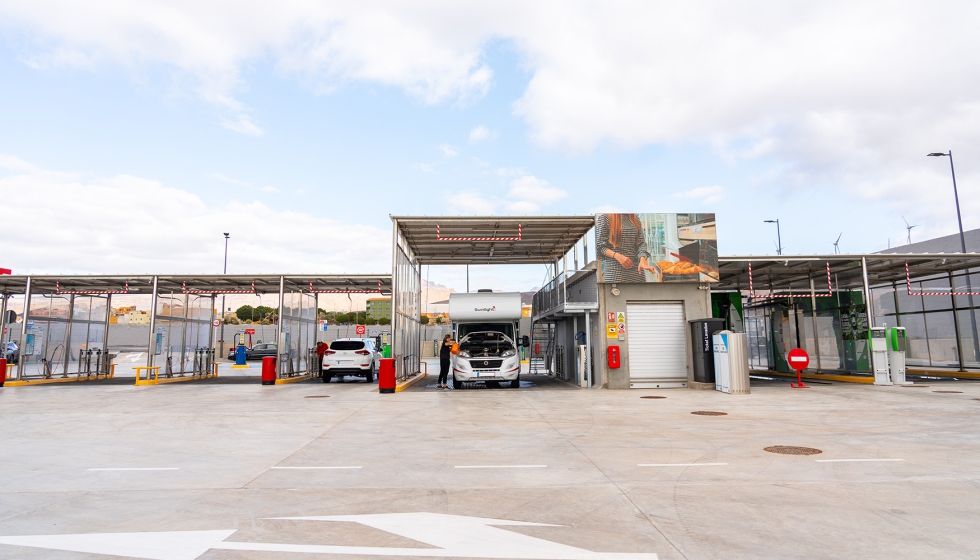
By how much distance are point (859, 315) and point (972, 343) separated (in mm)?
7020

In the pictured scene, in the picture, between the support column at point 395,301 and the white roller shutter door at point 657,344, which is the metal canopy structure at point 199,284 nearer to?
the support column at point 395,301

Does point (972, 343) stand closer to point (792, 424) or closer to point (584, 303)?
point (584, 303)

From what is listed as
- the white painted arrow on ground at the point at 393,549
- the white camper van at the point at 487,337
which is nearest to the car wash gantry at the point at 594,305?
the white camper van at the point at 487,337

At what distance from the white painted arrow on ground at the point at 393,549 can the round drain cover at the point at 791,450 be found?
4405 mm

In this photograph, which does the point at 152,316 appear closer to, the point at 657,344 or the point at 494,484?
the point at 657,344

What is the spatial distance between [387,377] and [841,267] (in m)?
16.5

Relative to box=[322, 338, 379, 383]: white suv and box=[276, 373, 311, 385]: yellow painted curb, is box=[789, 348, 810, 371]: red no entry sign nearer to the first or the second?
box=[322, 338, 379, 383]: white suv

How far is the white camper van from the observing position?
59.9 feet

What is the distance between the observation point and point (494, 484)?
5891mm

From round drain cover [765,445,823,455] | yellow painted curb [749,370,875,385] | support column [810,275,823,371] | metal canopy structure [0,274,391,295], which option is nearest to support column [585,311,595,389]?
metal canopy structure [0,274,391,295]

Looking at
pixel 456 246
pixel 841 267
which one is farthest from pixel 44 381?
pixel 841 267

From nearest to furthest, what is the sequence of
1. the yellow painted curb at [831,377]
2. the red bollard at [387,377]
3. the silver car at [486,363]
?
1. the red bollard at [387,377]
2. the silver car at [486,363]
3. the yellow painted curb at [831,377]

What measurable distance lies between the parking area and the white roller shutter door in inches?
266

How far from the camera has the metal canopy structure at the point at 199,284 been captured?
2292cm
